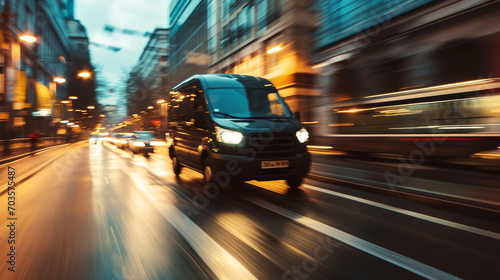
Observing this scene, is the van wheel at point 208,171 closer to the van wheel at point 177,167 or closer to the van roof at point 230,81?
the van roof at point 230,81

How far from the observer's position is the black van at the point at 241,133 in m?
6.39

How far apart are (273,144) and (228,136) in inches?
32.0

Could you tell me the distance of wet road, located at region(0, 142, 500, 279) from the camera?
10.3 feet

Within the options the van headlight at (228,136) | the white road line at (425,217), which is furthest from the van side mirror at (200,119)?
the white road line at (425,217)

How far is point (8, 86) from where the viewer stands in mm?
28828

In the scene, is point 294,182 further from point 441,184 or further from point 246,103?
point 441,184

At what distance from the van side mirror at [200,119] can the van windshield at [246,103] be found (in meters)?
0.27

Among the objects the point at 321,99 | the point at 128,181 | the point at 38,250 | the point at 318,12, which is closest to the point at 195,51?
the point at 318,12

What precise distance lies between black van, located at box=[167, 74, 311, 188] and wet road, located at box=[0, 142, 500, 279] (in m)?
0.49

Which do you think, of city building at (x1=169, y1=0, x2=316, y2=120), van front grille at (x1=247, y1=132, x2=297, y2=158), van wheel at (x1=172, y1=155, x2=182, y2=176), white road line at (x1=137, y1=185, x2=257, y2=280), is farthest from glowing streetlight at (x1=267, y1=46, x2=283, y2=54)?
white road line at (x1=137, y1=185, x2=257, y2=280)

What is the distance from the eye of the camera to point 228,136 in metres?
6.47

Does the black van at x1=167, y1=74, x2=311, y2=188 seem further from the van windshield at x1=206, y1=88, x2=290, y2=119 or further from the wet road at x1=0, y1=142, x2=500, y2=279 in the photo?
the wet road at x1=0, y1=142, x2=500, y2=279

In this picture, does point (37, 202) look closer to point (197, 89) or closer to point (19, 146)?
point (197, 89)

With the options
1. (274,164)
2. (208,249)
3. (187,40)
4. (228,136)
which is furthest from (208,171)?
(187,40)
